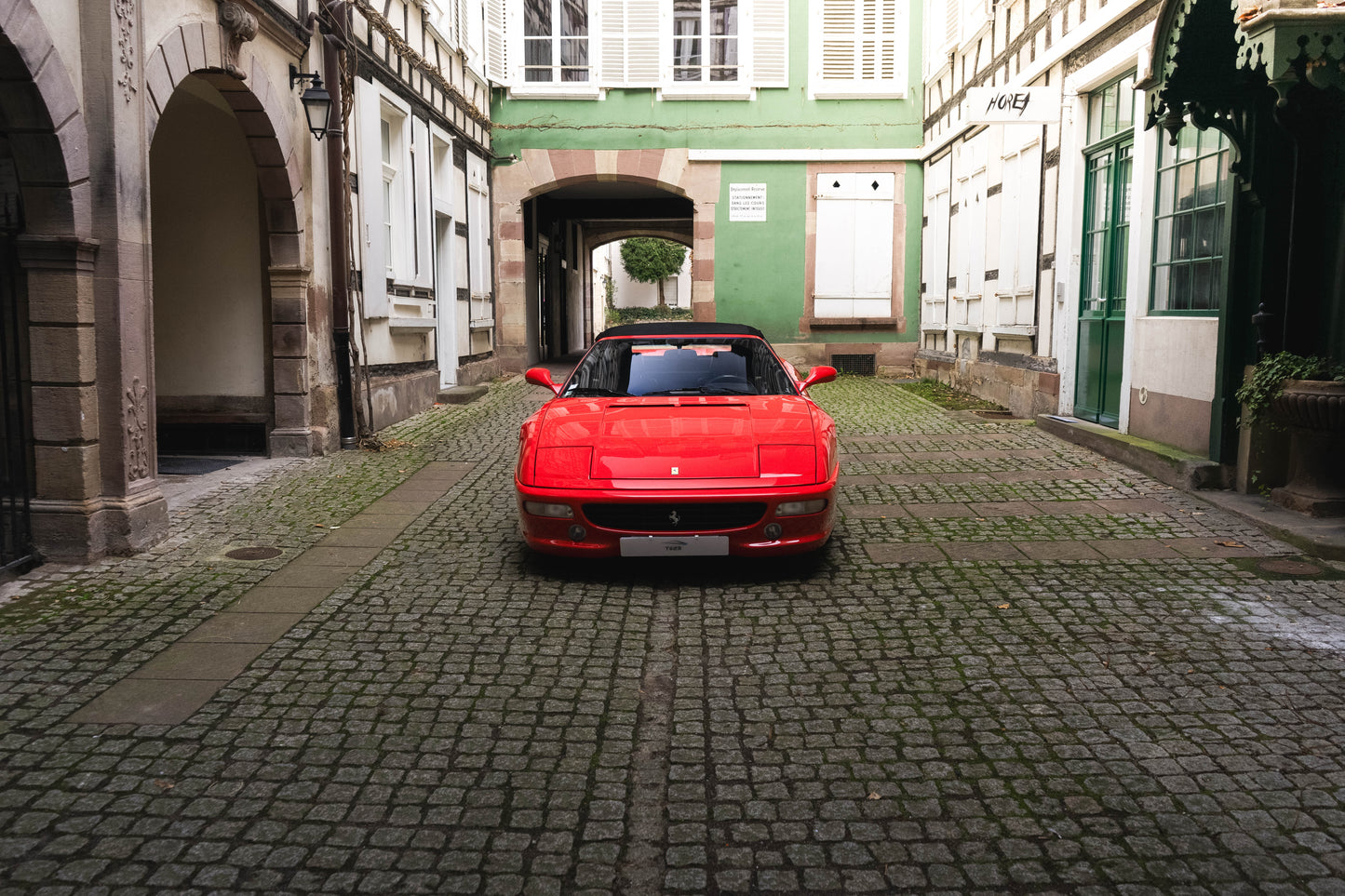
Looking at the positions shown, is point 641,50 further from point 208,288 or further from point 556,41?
point 208,288

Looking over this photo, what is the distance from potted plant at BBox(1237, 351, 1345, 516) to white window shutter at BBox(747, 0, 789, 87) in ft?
46.2

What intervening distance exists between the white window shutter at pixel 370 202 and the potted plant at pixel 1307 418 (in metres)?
8.53

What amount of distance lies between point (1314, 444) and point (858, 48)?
585 inches

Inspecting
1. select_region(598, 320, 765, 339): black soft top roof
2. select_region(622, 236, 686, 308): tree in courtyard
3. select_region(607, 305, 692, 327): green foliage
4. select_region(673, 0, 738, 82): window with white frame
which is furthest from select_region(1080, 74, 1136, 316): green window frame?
select_region(622, 236, 686, 308): tree in courtyard

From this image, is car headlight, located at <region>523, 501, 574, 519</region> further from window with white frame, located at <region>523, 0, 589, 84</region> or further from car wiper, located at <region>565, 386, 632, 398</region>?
window with white frame, located at <region>523, 0, 589, 84</region>

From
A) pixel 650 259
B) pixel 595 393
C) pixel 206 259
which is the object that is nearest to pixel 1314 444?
pixel 595 393

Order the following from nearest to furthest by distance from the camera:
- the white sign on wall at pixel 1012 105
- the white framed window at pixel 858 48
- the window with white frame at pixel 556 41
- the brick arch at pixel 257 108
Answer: the brick arch at pixel 257 108 < the white sign on wall at pixel 1012 105 < the window with white frame at pixel 556 41 < the white framed window at pixel 858 48

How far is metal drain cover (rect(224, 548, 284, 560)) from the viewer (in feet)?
20.9

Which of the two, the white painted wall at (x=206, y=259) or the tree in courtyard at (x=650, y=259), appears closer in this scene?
the white painted wall at (x=206, y=259)

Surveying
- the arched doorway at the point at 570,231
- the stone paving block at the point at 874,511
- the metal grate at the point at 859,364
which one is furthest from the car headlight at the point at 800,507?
the arched doorway at the point at 570,231

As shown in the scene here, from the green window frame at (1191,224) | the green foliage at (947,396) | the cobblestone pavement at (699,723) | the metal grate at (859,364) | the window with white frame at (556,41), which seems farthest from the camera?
the metal grate at (859,364)

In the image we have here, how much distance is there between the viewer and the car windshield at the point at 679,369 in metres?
6.95

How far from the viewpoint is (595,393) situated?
274 inches

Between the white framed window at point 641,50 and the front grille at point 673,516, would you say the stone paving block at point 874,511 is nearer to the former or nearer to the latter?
the front grille at point 673,516
